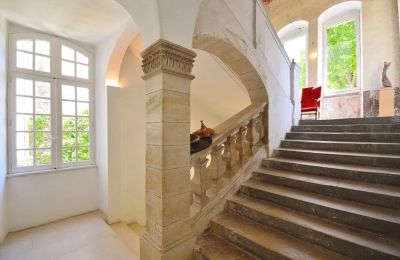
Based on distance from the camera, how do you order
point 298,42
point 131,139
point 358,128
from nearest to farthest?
point 358,128
point 131,139
point 298,42

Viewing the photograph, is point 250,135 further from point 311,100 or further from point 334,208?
point 311,100

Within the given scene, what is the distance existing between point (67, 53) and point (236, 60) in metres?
3.14

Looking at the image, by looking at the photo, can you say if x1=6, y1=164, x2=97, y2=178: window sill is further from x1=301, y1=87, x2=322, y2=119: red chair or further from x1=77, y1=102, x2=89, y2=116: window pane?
x1=301, y1=87, x2=322, y2=119: red chair

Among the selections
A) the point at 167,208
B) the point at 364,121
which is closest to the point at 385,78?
the point at 364,121

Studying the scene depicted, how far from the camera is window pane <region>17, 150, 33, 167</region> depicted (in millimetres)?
3130

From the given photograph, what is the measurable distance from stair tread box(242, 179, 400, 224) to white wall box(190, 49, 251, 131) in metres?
1.97

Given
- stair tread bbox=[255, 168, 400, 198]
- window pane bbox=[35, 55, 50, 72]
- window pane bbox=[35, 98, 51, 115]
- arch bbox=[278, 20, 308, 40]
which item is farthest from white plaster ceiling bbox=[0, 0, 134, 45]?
arch bbox=[278, 20, 308, 40]

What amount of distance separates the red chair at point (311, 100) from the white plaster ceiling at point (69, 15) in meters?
4.80

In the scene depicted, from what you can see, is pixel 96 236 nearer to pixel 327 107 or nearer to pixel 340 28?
pixel 327 107

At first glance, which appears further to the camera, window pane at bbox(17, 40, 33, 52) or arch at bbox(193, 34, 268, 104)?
window pane at bbox(17, 40, 33, 52)

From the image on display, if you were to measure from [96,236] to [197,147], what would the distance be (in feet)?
7.13

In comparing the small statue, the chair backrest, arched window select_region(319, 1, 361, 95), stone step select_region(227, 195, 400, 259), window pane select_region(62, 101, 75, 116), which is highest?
arched window select_region(319, 1, 361, 95)

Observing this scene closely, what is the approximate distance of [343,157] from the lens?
7.72 ft

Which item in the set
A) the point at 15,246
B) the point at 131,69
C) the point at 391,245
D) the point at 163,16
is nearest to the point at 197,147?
the point at 163,16
